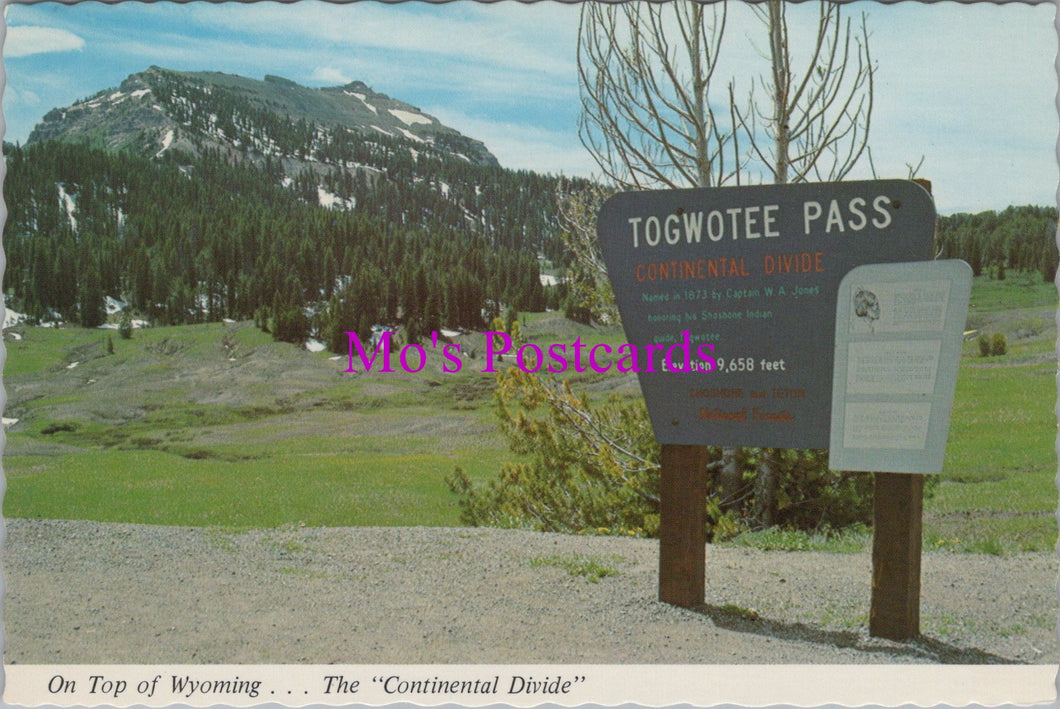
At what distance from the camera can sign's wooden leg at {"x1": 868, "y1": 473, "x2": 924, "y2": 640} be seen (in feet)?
11.3

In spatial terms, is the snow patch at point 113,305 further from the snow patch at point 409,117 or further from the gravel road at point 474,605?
the snow patch at point 409,117

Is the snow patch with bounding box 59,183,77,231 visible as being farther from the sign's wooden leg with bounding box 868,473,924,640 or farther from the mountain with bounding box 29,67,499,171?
the sign's wooden leg with bounding box 868,473,924,640

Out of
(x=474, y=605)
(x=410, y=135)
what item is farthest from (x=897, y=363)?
(x=410, y=135)

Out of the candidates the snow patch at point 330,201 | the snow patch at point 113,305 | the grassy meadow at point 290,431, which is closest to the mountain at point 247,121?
the snow patch at point 330,201

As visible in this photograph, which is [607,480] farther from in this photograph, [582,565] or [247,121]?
[247,121]

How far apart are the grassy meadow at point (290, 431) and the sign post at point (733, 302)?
2.60 metres

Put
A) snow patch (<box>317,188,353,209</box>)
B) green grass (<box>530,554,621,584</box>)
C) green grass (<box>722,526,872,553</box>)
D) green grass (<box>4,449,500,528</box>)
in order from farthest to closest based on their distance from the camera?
snow patch (<box>317,188,353,209</box>)
green grass (<box>4,449,500,528</box>)
green grass (<box>722,526,872,553</box>)
green grass (<box>530,554,621,584</box>)

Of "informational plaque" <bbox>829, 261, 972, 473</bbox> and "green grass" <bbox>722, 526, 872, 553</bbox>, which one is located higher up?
"informational plaque" <bbox>829, 261, 972, 473</bbox>

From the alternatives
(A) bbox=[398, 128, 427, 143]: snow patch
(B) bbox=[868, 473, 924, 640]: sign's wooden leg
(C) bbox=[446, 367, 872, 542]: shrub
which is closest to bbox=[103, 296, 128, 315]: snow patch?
(A) bbox=[398, 128, 427, 143]: snow patch

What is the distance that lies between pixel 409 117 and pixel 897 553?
4.18 metres

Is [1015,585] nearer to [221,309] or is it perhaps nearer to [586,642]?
[586,642]

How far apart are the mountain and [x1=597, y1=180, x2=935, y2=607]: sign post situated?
252 centimetres

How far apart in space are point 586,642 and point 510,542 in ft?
5.22

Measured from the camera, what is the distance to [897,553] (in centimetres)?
347
